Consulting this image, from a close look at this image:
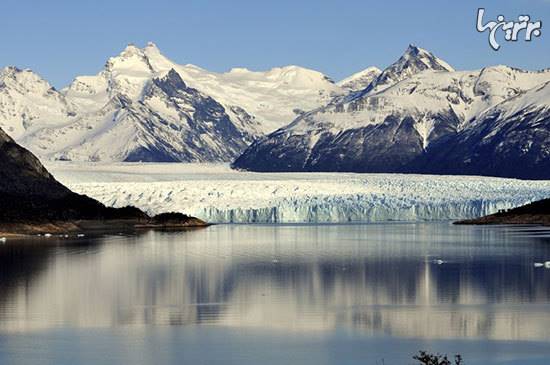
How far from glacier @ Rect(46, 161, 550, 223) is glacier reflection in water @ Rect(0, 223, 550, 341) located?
1263 inches

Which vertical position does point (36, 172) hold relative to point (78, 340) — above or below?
above

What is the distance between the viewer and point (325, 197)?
106m

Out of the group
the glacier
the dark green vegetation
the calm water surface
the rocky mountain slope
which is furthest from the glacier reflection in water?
the glacier

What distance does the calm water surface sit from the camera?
90.5 ft

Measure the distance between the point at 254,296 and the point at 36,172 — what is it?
252 ft

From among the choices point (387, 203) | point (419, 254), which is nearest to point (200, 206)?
point (387, 203)

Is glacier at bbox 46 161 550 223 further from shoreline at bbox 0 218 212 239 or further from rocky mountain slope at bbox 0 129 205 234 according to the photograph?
shoreline at bbox 0 218 212 239

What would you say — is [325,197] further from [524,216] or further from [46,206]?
[46,206]

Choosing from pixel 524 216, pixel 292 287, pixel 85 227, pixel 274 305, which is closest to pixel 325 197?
pixel 524 216

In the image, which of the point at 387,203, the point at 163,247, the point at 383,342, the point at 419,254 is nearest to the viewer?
the point at 383,342

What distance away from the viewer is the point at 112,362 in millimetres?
26250

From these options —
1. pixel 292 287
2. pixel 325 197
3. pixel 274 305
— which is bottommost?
pixel 274 305

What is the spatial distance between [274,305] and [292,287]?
6.06 metres

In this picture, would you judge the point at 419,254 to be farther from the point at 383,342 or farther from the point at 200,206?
the point at 200,206
